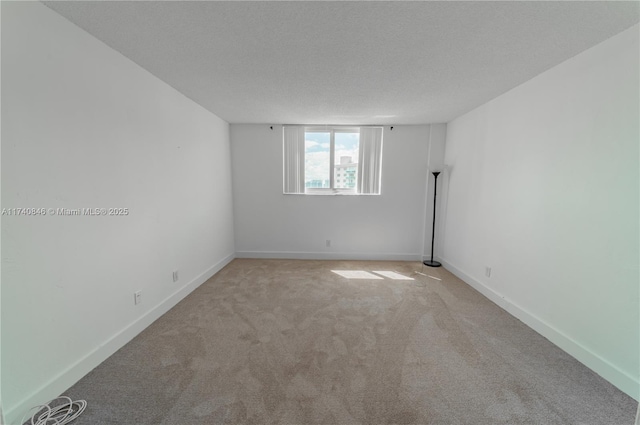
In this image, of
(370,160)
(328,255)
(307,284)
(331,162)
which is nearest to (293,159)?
(331,162)

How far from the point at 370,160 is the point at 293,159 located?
141 cm

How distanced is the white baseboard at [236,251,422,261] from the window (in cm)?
118

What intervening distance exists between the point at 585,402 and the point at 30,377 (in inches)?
136

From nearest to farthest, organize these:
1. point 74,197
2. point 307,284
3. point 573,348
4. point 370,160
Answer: point 74,197 < point 573,348 < point 307,284 < point 370,160

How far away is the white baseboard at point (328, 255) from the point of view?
4.32m

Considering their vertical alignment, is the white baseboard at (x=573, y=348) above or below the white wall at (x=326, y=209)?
below

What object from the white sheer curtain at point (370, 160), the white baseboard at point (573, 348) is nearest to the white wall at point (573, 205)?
the white baseboard at point (573, 348)

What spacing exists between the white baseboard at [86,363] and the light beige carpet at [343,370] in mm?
61

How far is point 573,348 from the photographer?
1885 millimetres

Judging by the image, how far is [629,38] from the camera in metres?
1.59

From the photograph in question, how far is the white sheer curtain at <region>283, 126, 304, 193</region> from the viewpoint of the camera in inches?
163

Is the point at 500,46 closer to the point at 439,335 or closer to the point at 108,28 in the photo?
the point at 439,335

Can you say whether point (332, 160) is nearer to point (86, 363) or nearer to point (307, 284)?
point (307, 284)

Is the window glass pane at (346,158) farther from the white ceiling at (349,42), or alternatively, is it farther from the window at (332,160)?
the white ceiling at (349,42)
